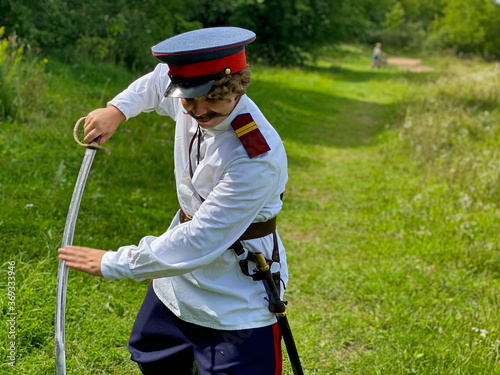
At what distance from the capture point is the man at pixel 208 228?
7.18ft

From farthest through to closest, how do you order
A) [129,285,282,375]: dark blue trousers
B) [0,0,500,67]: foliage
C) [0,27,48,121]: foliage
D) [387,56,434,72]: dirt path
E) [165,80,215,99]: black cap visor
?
[387,56,434,72]: dirt path → [0,0,500,67]: foliage → [0,27,48,121]: foliage → [129,285,282,375]: dark blue trousers → [165,80,215,99]: black cap visor

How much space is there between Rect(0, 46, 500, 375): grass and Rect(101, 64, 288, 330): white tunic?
140cm

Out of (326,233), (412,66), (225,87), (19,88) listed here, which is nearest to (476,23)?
(412,66)

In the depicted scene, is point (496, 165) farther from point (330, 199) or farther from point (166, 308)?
point (166, 308)

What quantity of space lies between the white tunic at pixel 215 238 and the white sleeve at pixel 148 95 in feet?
0.19

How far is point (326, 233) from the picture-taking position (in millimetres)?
6469

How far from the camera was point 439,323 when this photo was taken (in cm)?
451

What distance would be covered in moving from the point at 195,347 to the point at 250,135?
936mm

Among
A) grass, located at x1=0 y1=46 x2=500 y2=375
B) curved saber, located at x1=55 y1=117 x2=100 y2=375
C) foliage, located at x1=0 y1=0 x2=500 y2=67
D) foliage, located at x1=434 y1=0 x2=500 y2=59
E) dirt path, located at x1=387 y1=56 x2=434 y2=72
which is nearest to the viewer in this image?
curved saber, located at x1=55 y1=117 x2=100 y2=375

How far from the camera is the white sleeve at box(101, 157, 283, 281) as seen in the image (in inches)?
86.0

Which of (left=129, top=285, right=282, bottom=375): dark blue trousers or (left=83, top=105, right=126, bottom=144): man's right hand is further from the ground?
(left=83, top=105, right=126, bottom=144): man's right hand

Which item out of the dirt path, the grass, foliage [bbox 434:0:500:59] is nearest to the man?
the grass

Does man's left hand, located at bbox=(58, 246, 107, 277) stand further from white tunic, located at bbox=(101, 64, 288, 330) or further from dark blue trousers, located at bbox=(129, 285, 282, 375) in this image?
dark blue trousers, located at bbox=(129, 285, 282, 375)

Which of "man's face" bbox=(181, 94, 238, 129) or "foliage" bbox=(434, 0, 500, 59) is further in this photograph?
"foliage" bbox=(434, 0, 500, 59)
